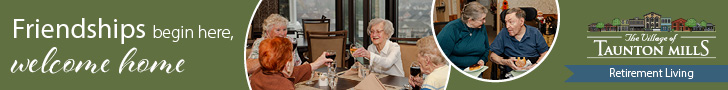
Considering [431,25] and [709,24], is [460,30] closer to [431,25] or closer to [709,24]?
[431,25]

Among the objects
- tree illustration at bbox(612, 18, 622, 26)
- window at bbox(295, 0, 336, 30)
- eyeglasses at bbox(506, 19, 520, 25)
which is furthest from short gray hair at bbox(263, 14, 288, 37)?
tree illustration at bbox(612, 18, 622, 26)

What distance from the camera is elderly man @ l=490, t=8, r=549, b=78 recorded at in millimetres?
3480

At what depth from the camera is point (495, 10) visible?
11.3ft

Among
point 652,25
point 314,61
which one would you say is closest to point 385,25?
point 314,61

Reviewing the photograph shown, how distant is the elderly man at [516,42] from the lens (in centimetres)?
348

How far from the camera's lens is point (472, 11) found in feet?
11.1

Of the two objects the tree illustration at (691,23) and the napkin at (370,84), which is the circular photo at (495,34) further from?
the tree illustration at (691,23)

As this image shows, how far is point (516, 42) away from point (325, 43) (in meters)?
1.00

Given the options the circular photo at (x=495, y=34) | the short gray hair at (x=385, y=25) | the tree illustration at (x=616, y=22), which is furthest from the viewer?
the tree illustration at (x=616, y=22)

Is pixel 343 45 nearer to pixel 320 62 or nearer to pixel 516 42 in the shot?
pixel 320 62

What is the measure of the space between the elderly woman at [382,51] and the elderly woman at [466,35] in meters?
0.24

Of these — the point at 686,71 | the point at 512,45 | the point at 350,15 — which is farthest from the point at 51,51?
the point at 686,71

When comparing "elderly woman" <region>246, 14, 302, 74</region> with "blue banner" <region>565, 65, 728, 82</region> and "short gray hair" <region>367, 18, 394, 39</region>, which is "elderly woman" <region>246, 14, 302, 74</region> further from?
"blue banner" <region>565, 65, 728, 82</region>

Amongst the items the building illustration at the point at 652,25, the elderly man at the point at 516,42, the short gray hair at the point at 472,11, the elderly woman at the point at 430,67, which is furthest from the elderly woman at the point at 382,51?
the building illustration at the point at 652,25
